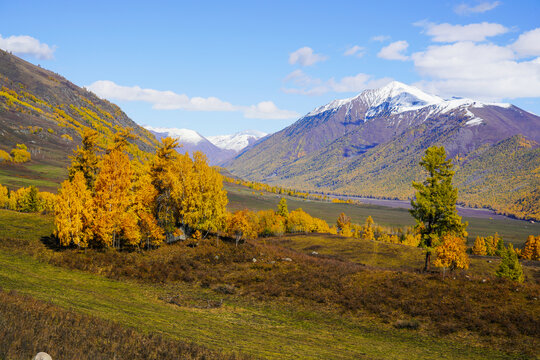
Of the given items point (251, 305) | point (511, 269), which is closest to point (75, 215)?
point (251, 305)

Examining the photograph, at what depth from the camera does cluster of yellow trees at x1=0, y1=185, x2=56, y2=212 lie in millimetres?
116188

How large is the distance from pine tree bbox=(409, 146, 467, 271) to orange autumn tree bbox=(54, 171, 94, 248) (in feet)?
136

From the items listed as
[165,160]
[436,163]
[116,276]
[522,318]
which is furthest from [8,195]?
[522,318]

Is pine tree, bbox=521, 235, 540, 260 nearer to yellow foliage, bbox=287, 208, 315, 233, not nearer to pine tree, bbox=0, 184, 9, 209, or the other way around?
yellow foliage, bbox=287, 208, 315, 233

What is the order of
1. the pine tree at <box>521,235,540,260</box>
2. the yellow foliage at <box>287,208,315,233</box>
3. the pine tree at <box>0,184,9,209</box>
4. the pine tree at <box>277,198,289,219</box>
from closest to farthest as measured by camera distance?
the pine tree at <box>521,235,540,260</box> → the pine tree at <box>0,184,9,209</box> → the pine tree at <box>277,198,289,219</box> → the yellow foliage at <box>287,208,315,233</box>

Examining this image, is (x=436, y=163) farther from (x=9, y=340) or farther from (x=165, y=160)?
(x=9, y=340)

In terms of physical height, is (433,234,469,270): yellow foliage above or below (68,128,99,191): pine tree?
below

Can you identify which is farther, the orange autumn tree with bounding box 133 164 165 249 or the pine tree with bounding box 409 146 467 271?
the orange autumn tree with bounding box 133 164 165 249

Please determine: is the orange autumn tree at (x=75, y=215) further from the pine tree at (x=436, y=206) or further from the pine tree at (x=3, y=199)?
the pine tree at (x=3, y=199)

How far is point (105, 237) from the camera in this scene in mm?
41969

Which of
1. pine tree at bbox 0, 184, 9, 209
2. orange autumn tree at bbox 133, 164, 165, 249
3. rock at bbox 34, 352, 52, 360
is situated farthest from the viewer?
pine tree at bbox 0, 184, 9, 209

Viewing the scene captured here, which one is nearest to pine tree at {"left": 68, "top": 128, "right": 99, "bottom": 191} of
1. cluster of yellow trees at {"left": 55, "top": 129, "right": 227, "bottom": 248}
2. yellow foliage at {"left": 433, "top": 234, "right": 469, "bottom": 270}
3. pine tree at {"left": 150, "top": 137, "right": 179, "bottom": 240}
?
cluster of yellow trees at {"left": 55, "top": 129, "right": 227, "bottom": 248}

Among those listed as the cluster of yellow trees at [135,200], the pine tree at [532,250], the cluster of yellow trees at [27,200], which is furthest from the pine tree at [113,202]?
the pine tree at [532,250]

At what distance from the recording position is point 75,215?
40562 millimetres
